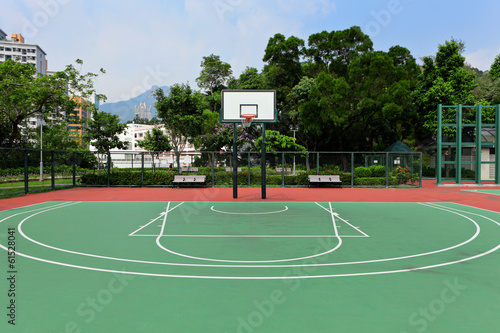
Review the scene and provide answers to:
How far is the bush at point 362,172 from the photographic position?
1061 inches

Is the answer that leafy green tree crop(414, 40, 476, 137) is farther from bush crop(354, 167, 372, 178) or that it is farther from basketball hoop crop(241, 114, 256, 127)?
basketball hoop crop(241, 114, 256, 127)

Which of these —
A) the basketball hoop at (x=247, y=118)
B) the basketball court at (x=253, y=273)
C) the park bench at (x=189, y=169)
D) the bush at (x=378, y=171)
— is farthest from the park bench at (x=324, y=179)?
the basketball court at (x=253, y=273)

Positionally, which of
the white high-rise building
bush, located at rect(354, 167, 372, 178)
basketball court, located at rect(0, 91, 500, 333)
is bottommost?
basketball court, located at rect(0, 91, 500, 333)

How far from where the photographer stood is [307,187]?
26.2 meters

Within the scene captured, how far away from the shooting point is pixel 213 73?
57.1 metres

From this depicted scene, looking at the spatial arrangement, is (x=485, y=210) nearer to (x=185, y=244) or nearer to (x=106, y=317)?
(x=185, y=244)

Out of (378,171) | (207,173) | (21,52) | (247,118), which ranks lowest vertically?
(207,173)

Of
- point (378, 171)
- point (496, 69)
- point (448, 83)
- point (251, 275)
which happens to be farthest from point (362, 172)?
point (251, 275)

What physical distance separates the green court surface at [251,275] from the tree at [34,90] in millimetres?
18413

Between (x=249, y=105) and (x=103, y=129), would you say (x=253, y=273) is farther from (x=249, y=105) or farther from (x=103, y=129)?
(x=103, y=129)

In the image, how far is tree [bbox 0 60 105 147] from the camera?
27.0 meters

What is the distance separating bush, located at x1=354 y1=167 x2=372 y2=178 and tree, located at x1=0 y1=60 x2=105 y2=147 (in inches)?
843

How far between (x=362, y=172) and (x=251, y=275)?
22.3 meters

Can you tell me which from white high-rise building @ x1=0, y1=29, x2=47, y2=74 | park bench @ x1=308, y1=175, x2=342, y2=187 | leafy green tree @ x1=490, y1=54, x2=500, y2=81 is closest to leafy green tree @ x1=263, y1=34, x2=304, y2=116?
leafy green tree @ x1=490, y1=54, x2=500, y2=81
